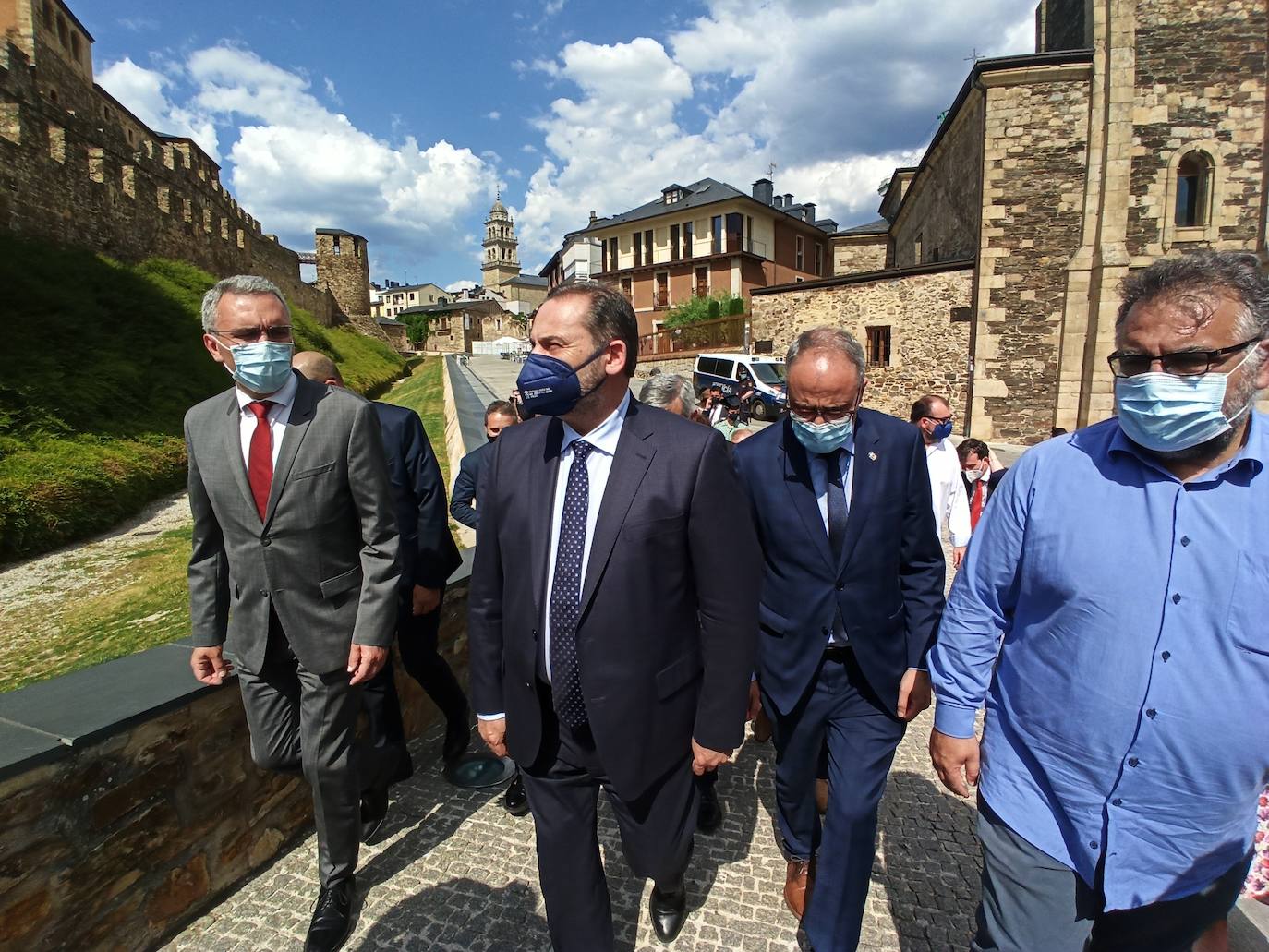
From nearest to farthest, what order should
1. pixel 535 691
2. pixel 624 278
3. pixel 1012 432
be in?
pixel 535 691
pixel 1012 432
pixel 624 278

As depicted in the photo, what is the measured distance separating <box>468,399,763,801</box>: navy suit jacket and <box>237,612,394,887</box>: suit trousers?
0.64 metres

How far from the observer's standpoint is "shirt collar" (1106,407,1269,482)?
1.41 m

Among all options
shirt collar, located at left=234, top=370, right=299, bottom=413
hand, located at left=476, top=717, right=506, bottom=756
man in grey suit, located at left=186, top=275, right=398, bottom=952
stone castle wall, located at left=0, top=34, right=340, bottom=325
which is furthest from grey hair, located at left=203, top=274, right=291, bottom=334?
stone castle wall, located at left=0, top=34, right=340, bottom=325

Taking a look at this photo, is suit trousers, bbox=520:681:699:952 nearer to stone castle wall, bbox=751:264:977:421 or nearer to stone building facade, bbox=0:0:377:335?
stone castle wall, bbox=751:264:977:421

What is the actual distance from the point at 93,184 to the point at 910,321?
22.1 m

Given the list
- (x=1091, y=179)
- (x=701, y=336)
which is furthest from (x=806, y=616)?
(x=701, y=336)

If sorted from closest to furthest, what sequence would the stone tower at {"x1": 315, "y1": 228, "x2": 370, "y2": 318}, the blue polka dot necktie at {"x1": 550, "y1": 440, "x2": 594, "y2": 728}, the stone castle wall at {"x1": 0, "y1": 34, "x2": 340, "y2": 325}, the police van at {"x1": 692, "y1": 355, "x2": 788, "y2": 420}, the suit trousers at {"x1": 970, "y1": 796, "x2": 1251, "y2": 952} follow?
1. the suit trousers at {"x1": 970, "y1": 796, "x2": 1251, "y2": 952}
2. the blue polka dot necktie at {"x1": 550, "y1": 440, "x2": 594, "y2": 728}
3. the stone castle wall at {"x1": 0, "y1": 34, "x2": 340, "y2": 325}
4. the police van at {"x1": 692, "y1": 355, "x2": 788, "y2": 420}
5. the stone tower at {"x1": 315, "y1": 228, "x2": 370, "y2": 318}

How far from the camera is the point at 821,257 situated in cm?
4659

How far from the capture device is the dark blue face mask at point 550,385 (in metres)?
1.83

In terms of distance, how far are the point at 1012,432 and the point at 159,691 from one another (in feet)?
63.8

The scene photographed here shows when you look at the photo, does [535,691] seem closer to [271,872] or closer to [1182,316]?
[271,872]

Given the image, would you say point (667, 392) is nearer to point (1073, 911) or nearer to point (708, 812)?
point (708, 812)

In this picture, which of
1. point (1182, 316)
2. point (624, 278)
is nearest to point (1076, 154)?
point (1182, 316)

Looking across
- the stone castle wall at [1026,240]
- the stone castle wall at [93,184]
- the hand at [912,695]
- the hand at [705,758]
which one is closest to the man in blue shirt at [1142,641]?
the hand at [912,695]
